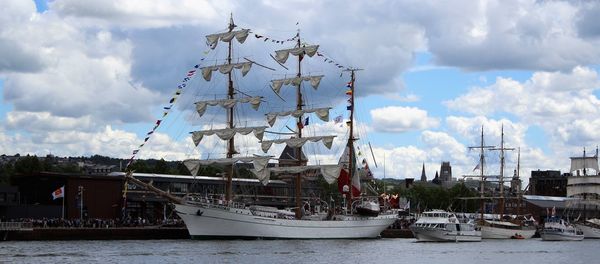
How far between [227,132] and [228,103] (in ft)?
10.7

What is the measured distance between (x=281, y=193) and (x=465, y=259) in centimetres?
7792

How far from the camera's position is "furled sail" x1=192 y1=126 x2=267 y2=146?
11525 centimetres

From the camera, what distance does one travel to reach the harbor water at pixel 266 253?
7444 centimetres

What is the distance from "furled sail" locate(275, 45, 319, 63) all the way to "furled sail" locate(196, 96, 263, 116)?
19.7 feet

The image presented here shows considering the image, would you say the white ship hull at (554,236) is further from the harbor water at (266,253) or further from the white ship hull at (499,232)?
the harbor water at (266,253)

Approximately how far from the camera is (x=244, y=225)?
107375 millimetres

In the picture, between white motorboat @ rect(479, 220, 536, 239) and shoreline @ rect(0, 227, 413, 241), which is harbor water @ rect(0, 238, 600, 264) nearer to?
shoreline @ rect(0, 227, 413, 241)

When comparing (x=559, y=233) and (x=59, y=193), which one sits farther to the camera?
(x=559, y=233)

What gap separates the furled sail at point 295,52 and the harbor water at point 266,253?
24.7 metres

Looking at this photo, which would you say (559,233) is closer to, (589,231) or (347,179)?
(589,231)

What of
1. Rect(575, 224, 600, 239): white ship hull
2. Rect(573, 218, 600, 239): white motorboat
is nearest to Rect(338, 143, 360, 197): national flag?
Rect(573, 218, 600, 239): white motorboat

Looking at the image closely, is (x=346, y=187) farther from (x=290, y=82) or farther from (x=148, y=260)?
(x=148, y=260)

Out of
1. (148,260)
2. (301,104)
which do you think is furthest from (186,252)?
(301,104)

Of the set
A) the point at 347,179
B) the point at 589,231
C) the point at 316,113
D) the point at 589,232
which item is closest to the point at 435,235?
the point at 347,179
